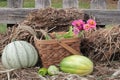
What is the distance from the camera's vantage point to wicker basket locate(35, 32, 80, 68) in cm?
295

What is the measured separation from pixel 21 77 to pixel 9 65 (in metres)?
0.21

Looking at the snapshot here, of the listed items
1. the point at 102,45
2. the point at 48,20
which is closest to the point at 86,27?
the point at 102,45

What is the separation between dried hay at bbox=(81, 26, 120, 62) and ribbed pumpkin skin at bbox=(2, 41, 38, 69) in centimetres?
52

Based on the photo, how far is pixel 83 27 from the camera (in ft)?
10.6

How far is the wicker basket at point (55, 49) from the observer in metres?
2.95

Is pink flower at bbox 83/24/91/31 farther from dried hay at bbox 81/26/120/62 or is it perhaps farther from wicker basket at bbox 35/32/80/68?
wicker basket at bbox 35/32/80/68

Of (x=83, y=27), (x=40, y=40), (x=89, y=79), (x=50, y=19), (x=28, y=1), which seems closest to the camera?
(x=89, y=79)

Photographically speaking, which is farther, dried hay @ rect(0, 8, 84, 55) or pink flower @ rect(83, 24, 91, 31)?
dried hay @ rect(0, 8, 84, 55)

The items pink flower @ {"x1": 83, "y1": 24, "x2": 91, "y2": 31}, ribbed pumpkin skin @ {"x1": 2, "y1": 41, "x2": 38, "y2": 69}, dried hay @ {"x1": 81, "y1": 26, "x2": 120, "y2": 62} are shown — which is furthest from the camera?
pink flower @ {"x1": 83, "y1": 24, "x2": 91, "y2": 31}

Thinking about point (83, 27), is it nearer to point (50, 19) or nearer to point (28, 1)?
point (50, 19)

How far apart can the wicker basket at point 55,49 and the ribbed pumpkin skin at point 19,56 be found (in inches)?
3.2

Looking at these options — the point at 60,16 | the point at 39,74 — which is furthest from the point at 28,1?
the point at 39,74

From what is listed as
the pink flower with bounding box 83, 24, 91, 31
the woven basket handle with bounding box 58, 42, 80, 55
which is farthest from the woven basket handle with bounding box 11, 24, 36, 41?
the pink flower with bounding box 83, 24, 91, 31

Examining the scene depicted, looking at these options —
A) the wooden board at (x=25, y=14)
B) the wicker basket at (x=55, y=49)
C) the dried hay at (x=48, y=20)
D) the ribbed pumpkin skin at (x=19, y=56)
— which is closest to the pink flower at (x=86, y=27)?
the wicker basket at (x=55, y=49)
